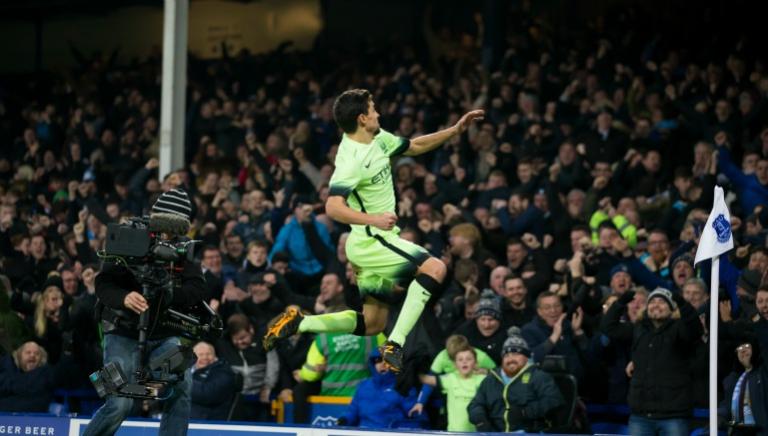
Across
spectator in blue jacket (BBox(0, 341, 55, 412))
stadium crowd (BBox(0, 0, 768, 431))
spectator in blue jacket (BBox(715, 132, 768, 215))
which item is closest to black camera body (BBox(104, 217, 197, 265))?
stadium crowd (BBox(0, 0, 768, 431))

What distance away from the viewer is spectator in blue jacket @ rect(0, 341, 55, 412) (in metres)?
13.7

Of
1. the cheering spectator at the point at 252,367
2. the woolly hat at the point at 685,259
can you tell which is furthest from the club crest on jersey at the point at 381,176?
the cheering spectator at the point at 252,367

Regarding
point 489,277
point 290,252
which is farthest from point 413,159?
point 489,277

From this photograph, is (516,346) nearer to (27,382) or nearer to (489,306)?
(489,306)

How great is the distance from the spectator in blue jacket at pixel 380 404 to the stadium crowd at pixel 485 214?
81 mm

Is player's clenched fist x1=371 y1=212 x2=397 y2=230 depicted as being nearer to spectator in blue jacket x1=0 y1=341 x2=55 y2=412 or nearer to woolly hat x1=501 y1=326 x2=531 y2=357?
woolly hat x1=501 y1=326 x2=531 y2=357

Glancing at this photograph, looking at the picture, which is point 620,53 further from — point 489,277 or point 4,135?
point 4,135

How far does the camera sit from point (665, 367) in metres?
11.2

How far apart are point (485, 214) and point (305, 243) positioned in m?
2.02

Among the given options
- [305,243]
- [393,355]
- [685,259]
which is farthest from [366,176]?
[305,243]

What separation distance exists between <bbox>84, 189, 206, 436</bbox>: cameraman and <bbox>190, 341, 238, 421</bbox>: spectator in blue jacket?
2908 millimetres

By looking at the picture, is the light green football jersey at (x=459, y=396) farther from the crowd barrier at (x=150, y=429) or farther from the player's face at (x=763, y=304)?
the player's face at (x=763, y=304)

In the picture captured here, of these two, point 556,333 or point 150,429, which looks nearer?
point 150,429

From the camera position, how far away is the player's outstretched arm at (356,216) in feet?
31.2
